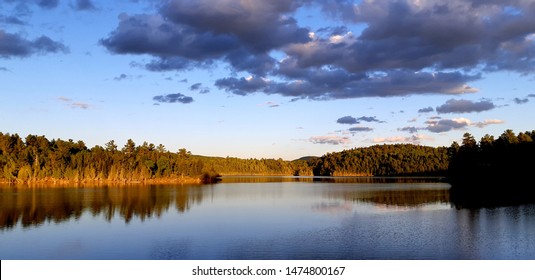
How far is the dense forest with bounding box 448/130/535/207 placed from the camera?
94956 mm

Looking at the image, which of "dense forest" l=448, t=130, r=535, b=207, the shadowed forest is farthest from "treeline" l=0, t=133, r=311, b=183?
"dense forest" l=448, t=130, r=535, b=207

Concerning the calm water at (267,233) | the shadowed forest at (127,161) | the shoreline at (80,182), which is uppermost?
the shadowed forest at (127,161)

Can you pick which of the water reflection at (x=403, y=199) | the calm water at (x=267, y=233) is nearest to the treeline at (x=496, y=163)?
the water reflection at (x=403, y=199)

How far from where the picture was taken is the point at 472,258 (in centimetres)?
2608

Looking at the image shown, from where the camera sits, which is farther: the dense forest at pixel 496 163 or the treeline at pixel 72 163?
the treeline at pixel 72 163

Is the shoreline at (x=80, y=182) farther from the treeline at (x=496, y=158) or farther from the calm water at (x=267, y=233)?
the treeline at (x=496, y=158)

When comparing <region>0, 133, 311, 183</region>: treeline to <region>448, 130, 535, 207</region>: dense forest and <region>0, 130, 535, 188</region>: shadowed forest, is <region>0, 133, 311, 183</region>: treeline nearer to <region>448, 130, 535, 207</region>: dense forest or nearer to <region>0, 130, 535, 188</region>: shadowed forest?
<region>0, 130, 535, 188</region>: shadowed forest

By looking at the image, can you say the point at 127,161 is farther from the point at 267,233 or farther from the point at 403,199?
the point at 267,233

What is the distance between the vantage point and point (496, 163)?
104m

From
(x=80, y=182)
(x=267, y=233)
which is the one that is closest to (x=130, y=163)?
(x=80, y=182)

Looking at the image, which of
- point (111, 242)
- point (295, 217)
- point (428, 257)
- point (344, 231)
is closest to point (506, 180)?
point (295, 217)

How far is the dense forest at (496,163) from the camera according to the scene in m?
95.0
